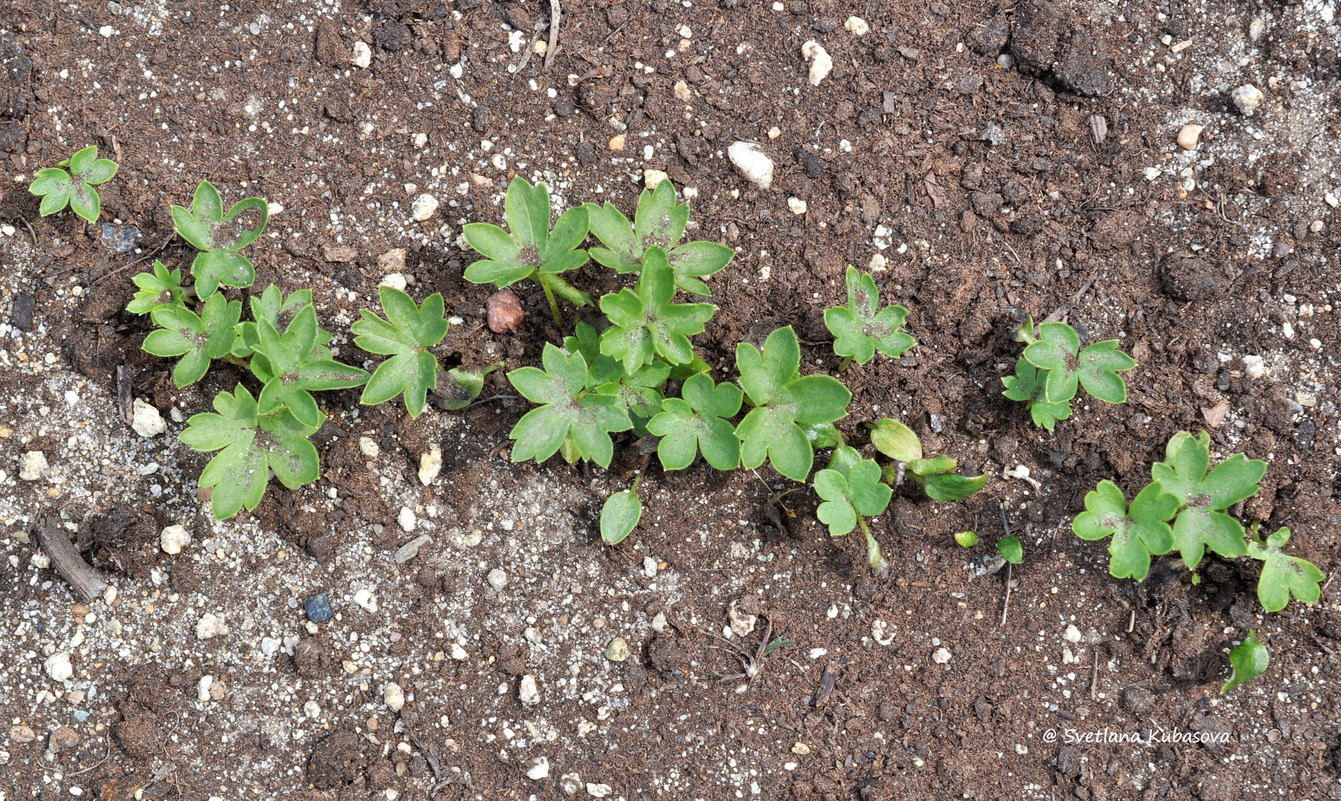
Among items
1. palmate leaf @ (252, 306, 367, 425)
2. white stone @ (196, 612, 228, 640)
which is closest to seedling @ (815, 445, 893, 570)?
palmate leaf @ (252, 306, 367, 425)

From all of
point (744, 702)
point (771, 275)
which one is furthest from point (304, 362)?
point (744, 702)

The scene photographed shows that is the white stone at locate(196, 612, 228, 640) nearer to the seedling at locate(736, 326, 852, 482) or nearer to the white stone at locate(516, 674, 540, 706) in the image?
the white stone at locate(516, 674, 540, 706)

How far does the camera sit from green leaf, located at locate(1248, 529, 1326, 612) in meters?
2.20

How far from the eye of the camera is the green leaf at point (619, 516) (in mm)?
2285

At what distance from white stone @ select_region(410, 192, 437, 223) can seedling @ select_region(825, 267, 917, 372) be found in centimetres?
109

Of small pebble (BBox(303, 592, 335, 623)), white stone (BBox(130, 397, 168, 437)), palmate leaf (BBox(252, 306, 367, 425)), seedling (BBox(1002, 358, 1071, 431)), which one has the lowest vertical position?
small pebble (BBox(303, 592, 335, 623))

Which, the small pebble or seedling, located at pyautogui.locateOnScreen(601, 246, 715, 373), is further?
the small pebble

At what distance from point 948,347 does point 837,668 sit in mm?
893

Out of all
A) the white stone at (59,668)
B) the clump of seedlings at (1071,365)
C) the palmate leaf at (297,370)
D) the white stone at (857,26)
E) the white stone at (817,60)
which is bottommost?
the white stone at (59,668)

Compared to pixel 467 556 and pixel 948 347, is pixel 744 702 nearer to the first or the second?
pixel 467 556

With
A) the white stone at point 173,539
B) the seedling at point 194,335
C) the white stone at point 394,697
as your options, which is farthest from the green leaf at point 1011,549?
the white stone at point 173,539

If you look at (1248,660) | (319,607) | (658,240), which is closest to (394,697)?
(319,607)

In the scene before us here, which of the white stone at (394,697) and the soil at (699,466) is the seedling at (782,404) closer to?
the soil at (699,466)

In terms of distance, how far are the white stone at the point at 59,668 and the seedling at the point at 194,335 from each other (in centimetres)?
79
